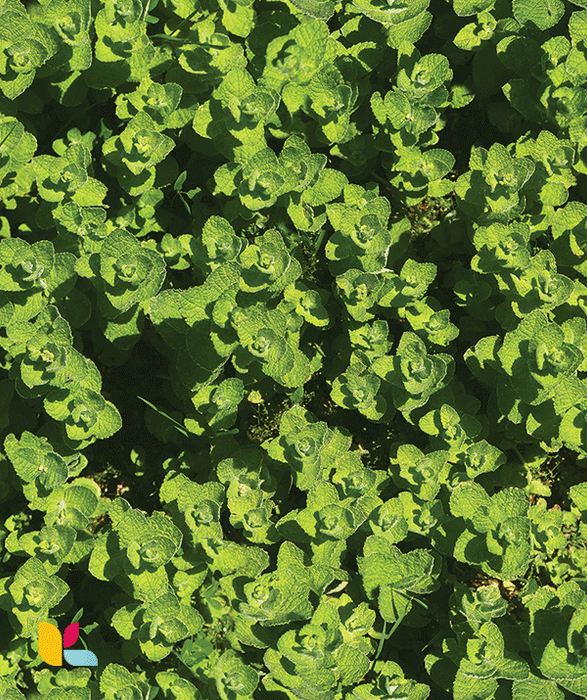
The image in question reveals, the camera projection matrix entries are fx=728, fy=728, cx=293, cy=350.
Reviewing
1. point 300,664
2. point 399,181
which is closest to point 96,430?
point 300,664

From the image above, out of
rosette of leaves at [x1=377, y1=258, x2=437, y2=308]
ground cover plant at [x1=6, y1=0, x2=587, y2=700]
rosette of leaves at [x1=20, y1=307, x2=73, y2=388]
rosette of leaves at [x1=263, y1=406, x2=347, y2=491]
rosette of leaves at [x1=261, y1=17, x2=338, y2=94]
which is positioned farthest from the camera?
rosette of leaves at [x1=377, y1=258, x2=437, y2=308]

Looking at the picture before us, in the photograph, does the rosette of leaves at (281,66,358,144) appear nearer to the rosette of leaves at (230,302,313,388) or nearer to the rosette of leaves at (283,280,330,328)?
the rosette of leaves at (283,280,330,328)

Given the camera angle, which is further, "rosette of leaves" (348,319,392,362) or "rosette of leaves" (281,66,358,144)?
"rosette of leaves" (348,319,392,362)

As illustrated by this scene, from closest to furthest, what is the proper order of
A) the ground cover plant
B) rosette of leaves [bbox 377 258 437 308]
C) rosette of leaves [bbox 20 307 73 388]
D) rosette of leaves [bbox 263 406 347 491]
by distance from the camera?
rosette of leaves [bbox 20 307 73 388], the ground cover plant, rosette of leaves [bbox 263 406 347 491], rosette of leaves [bbox 377 258 437 308]

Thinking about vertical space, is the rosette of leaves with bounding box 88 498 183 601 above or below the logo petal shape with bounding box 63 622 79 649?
→ above

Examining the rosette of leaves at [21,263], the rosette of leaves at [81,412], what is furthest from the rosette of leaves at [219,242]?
the rosette of leaves at [81,412]

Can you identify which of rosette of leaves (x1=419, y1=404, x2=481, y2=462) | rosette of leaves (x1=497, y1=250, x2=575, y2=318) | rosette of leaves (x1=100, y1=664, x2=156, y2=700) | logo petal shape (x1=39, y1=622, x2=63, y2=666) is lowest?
logo petal shape (x1=39, y1=622, x2=63, y2=666)

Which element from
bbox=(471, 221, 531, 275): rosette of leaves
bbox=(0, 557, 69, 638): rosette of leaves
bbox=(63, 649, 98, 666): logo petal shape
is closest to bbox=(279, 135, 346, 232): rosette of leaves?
bbox=(471, 221, 531, 275): rosette of leaves
